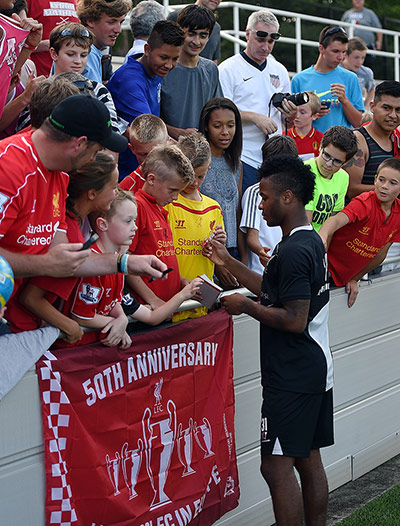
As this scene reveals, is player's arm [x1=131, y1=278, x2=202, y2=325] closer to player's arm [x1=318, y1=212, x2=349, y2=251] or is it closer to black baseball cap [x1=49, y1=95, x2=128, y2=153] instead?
black baseball cap [x1=49, y1=95, x2=128, y2=153]

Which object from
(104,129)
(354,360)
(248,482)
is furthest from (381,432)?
(104,129)

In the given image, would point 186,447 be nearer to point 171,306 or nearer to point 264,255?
point 171,306

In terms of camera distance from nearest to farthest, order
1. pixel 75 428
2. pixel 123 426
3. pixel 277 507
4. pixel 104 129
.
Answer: pixel 104 129, pixel 75 428, pixel 123 426, pixel 277 507

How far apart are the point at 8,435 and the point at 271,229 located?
9.51 ft

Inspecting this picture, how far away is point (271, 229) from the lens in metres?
5.93

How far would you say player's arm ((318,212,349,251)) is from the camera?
5.79m

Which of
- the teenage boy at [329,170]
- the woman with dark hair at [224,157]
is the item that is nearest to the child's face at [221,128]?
the woman with dark hair at [224,157]

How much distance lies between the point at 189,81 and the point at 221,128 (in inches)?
30.2

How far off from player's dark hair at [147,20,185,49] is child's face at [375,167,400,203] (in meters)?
1.77

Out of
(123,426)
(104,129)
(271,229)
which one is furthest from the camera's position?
(271,229)

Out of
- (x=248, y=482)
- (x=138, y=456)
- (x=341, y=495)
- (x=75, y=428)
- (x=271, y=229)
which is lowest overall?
(x=341, y=495)

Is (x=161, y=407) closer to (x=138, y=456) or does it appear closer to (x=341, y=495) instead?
(x=138, y=456)

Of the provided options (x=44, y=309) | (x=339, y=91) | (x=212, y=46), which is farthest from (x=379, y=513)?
(x=212, y=46)

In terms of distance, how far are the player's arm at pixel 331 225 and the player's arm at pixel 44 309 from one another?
2.54 meters
